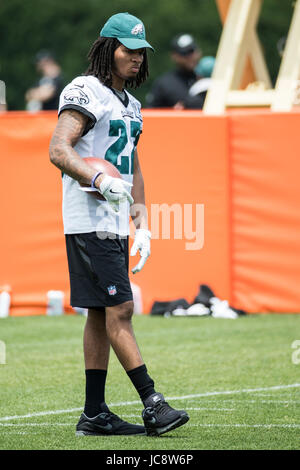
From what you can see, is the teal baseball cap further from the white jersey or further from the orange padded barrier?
the orange padded barrier

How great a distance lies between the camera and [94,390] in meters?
6.03

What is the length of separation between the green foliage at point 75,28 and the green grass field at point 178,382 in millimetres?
24581

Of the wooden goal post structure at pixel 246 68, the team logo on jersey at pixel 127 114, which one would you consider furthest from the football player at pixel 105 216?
the wooden goal post structure at pixel 246 68

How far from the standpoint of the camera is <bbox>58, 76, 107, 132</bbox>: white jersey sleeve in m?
5.79

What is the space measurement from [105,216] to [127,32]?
3.14ft

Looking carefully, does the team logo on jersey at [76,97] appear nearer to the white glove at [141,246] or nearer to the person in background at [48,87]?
the white glove at [141,246]

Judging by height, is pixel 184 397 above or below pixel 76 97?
below

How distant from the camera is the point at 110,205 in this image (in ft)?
19.0

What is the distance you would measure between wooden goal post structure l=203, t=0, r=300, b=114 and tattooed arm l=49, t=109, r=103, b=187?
5.86 m

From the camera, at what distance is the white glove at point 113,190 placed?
18.4ft

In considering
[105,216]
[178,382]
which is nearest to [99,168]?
[105,216]

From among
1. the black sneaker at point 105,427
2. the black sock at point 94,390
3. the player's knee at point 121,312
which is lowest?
the black sneaker at point 105,427

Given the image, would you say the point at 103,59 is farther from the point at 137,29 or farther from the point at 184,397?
the point at 184,397

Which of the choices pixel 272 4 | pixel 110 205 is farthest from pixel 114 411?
pixel 272 4
